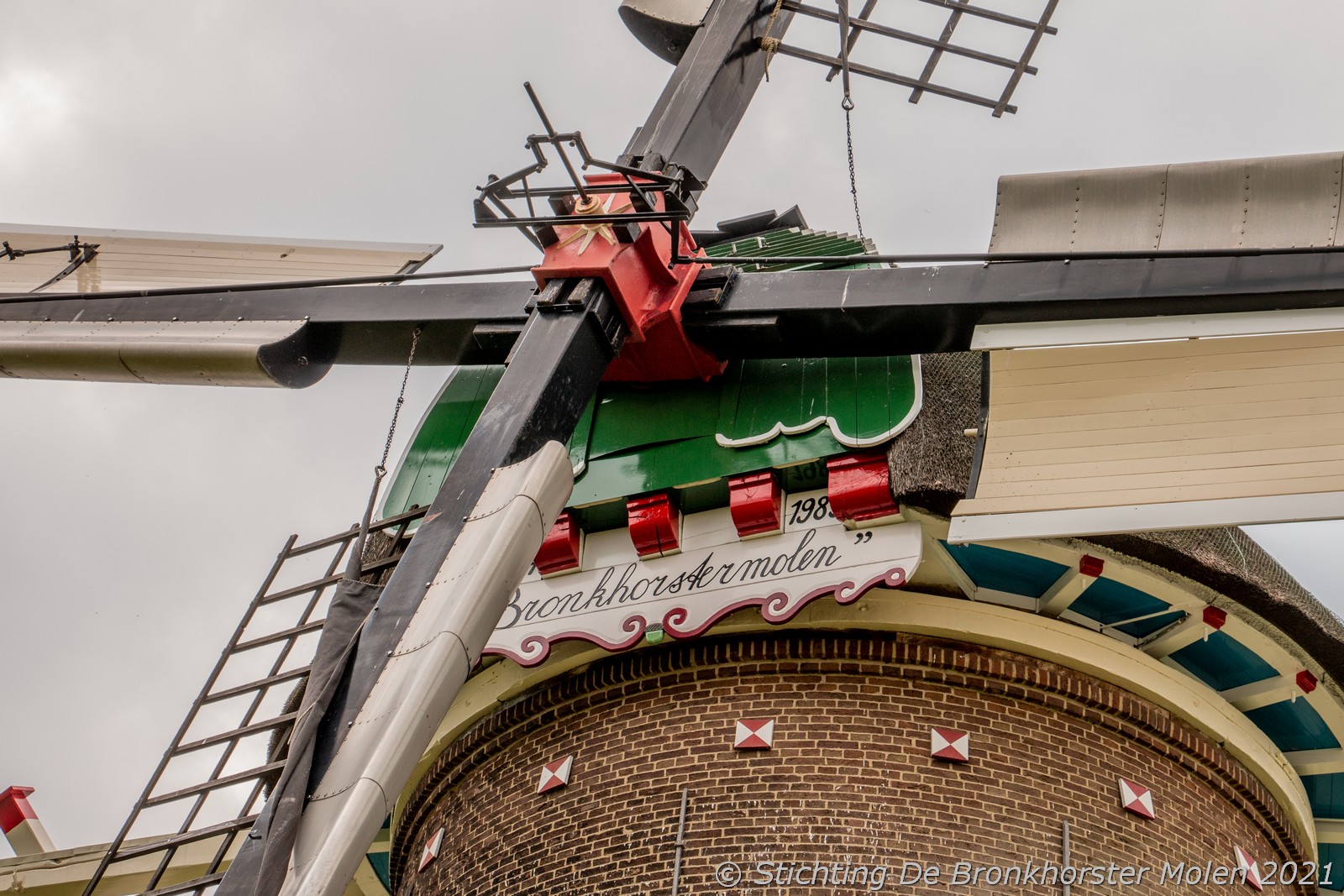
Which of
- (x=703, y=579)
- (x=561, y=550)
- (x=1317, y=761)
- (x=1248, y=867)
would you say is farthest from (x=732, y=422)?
(x=1317, y=761)

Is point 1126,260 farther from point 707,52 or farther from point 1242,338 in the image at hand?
point 707,52

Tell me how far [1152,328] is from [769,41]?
374 centimetres

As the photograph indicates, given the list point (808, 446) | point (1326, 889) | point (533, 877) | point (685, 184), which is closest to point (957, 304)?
point (808, 446)

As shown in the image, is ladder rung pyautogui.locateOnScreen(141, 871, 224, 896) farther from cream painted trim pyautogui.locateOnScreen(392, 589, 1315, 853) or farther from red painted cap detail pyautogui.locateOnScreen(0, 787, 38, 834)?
red painted cap detail pyautogui.locateOnScreen(0, 787, 38, 834)

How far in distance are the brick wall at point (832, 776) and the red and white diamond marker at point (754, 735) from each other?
0.19ft

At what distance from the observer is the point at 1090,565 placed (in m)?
8.05

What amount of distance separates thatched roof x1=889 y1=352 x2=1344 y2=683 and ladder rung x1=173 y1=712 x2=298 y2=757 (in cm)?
322

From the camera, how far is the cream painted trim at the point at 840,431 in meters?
7.84

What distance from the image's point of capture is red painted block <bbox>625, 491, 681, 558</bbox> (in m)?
8.26

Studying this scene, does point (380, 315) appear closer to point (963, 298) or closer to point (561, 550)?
point (561, 550)

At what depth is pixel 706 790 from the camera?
7.77 meters

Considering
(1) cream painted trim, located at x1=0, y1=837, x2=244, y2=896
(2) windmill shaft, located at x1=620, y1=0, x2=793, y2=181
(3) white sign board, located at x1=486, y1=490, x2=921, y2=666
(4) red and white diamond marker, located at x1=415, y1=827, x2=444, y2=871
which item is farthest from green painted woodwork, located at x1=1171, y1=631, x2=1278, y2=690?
(1) cream painted trim, located at x1=0, y1=837, x2=244, y2=896

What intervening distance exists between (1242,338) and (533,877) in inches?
178

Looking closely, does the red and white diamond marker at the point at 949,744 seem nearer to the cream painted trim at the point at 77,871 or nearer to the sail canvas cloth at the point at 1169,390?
the sail canvas cloth at the point at 1169,390
